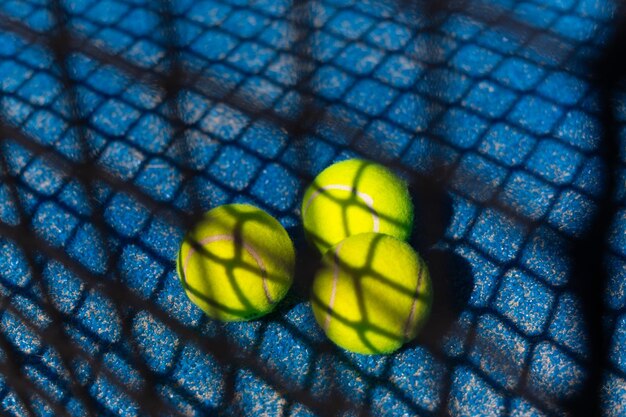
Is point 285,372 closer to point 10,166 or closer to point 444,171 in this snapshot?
point 444,171

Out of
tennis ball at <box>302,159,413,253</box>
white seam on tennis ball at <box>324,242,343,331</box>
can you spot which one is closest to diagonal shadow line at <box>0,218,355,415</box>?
white seam on tennis ball at <box>324,242,343,331</box>

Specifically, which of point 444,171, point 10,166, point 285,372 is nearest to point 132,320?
point 285,372

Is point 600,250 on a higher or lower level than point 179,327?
higher

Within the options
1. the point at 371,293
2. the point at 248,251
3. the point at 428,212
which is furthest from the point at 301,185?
the point at 371,293

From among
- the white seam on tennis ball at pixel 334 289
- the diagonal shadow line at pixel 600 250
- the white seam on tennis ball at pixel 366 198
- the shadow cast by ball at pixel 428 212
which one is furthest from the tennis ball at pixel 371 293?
the diagonal shadow line at pixel 600 250

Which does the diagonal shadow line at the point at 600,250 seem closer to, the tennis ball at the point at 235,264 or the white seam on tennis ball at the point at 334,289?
the white seam on tennis ball at the point at 334,289

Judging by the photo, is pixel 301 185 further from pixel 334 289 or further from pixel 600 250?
pixel 600 250
